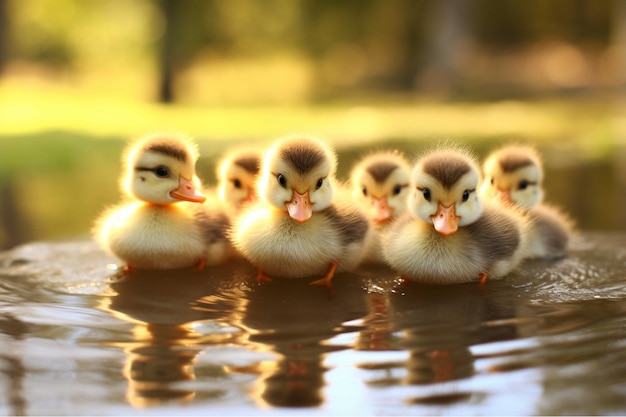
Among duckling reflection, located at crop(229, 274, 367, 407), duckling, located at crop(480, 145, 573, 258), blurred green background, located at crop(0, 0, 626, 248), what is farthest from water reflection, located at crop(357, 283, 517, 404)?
blurred green background, located at crop(0, 0, 626, 248)

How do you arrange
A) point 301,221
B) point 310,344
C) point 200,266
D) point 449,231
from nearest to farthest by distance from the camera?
point 310,344 < point 449,231 < point 301,221 < point 200,266

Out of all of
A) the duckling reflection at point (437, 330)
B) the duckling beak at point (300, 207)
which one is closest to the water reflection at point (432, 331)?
the duckling reflection at point (437, 330)

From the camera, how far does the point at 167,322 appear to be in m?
2.78

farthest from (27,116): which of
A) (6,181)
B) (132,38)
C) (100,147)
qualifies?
(132,38)

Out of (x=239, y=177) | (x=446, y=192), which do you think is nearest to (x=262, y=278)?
A: (x=239, y=177)

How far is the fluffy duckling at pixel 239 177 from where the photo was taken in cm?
376

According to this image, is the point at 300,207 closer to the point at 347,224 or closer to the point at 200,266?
the point at 347,224

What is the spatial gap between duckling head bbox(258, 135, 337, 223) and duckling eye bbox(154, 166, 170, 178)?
16.6 inches

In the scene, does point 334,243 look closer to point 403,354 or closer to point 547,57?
point 403,354

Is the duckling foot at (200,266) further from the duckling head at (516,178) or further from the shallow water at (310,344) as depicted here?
the duckling head at (516,178)

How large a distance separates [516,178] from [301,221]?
3.68ft

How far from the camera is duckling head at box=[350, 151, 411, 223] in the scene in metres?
3.61

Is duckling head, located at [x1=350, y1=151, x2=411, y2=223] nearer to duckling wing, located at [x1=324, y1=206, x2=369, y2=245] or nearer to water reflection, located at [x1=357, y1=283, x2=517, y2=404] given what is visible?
duckling wing, located at [x1=324, y1=206, x2=369, y2=245]

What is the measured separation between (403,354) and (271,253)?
91 cm
